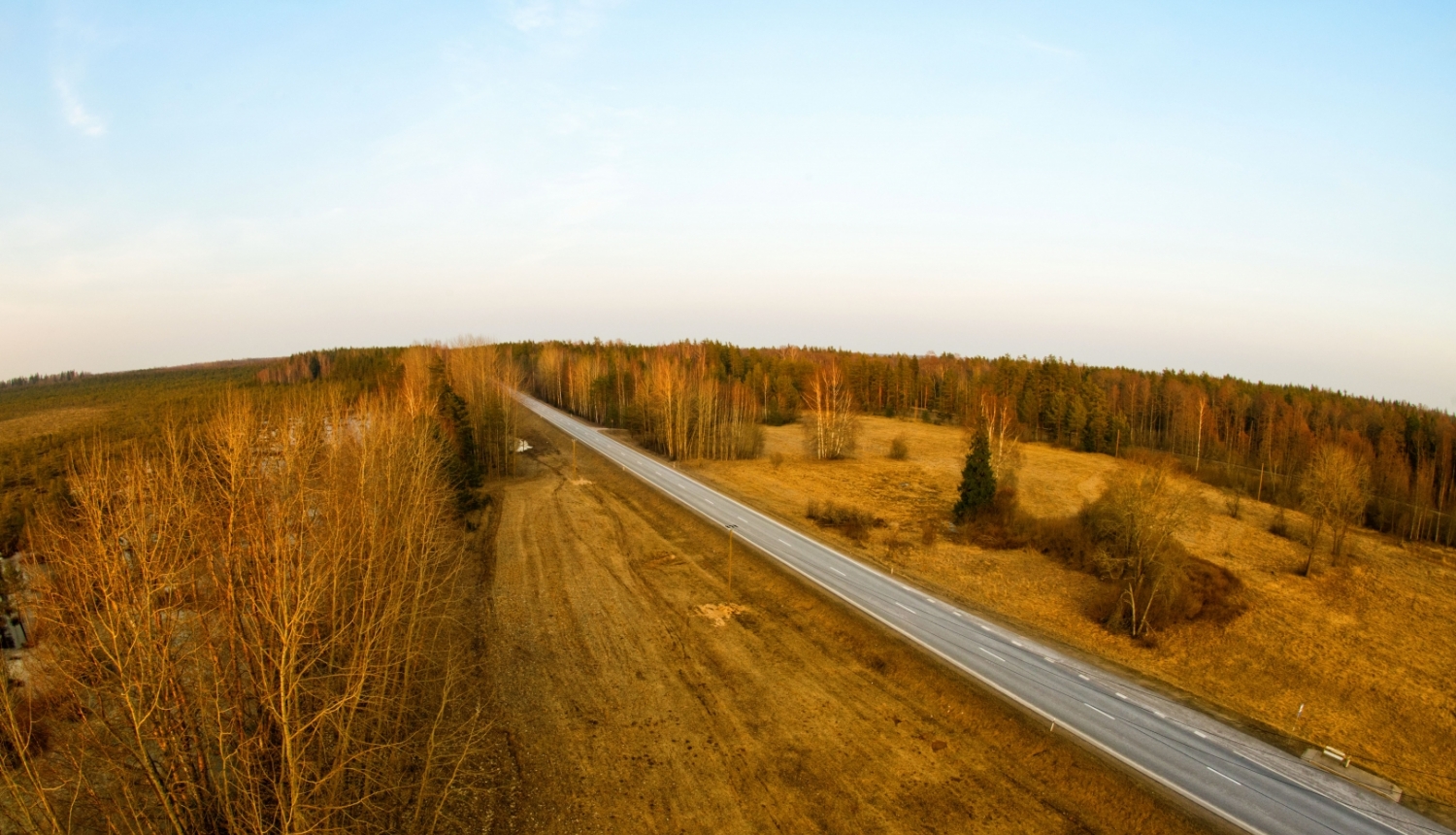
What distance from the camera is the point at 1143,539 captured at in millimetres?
29562

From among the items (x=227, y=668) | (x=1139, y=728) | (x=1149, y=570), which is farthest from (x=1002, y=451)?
(x=227, y=668)

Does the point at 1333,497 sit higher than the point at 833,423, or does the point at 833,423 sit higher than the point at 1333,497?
the point at 833,423

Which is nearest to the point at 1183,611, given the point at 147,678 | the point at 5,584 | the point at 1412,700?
the point at 1412,700

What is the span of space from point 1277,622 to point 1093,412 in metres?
57.7

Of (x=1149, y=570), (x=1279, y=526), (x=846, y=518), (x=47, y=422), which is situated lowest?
(x=1279, y=526)

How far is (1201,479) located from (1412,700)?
4777cm

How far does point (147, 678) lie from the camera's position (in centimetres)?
1087

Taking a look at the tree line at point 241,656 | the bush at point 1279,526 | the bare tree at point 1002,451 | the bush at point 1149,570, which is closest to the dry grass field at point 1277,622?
the bush at point 1149,570

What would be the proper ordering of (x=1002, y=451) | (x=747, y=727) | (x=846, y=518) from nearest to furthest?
1. (x=747, y=727)
2. (x=846, y=518)
3. (x=1002, y=451)

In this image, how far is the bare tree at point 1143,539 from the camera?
28.6 metres

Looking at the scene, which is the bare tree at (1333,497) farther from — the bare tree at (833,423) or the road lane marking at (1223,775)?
the bare tree at (833,423)

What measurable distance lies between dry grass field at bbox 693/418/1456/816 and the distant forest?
13.5 metres

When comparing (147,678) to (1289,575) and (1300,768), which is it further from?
(1289,575)

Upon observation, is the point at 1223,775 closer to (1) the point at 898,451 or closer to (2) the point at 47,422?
(1) the point at 898,451
